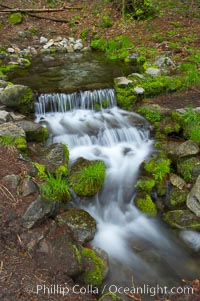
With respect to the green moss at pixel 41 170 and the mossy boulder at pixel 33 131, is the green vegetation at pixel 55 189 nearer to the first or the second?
the green moss at pixel 41 170

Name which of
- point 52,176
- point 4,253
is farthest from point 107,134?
point 4,253

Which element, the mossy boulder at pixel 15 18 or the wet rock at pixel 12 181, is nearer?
the wet rock at pixel 12 181

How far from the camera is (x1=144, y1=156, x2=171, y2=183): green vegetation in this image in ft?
18.9

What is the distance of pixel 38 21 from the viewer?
45.7 ft

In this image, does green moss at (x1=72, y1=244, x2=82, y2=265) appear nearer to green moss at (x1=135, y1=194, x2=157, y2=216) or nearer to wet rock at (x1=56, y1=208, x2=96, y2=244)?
wet rock at (x1=56, y1=208, x2=96, y2=244)

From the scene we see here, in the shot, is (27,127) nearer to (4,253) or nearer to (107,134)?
(107,134)

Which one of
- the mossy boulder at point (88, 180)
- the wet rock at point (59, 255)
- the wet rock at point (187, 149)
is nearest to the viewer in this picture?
the wet rock at point (59, 255)

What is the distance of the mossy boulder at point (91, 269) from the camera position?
395cm

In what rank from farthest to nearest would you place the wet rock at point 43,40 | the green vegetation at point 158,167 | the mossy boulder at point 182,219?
1. the wet rock at point 43,40
2. the green vegetation at point 158,167
3. the mossy boulder at point 182,219

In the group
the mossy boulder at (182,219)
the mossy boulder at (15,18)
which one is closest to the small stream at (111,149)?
the mossy boulder at (182,219)

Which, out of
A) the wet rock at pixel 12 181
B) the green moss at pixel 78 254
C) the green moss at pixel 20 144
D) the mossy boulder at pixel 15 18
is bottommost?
the green moss at pixel 78 254

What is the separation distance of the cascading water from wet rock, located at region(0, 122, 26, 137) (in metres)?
1.05

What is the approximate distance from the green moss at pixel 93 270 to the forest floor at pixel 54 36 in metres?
0.30

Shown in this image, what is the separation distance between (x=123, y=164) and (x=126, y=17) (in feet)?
32.1
